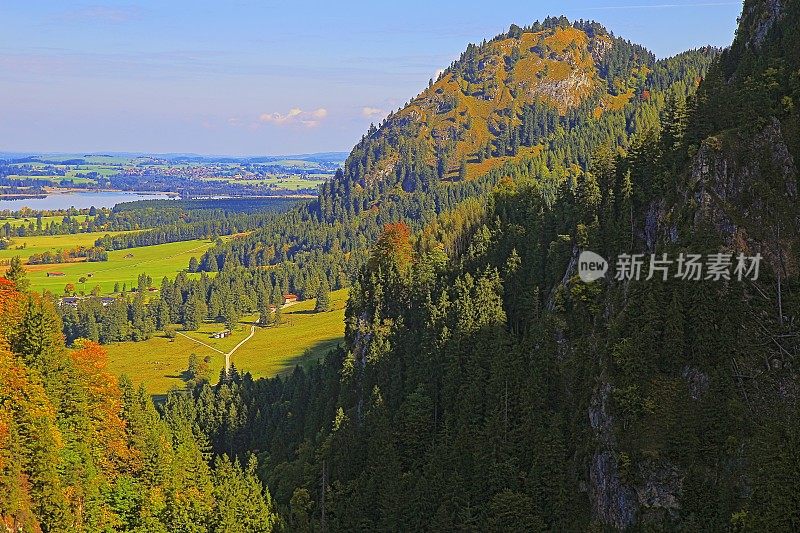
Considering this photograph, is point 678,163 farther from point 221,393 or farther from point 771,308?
point 221,393

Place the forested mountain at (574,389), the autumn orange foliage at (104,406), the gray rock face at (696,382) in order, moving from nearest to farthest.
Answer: the forested mountain at (574,389), the gray rock face at (696,382), the autumn orange foliage at (104,406)

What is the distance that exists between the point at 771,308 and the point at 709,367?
22.8 feet

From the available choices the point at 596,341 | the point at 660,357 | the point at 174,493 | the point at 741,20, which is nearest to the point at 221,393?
the point at 174,493

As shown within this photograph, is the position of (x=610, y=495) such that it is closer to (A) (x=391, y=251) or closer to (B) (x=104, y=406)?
(B) (x=104, y=406)

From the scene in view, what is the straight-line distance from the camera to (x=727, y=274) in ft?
202

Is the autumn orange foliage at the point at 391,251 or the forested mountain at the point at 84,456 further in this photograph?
the autumn orange foliage at the point at 391,251

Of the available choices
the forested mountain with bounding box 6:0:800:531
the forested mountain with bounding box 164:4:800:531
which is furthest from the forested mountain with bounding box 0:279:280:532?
the forested mountain with bounding box 164:4:800:531

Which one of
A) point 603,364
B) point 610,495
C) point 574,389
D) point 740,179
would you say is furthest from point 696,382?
point 740,179

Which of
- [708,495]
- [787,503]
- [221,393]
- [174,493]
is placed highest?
[787,503]

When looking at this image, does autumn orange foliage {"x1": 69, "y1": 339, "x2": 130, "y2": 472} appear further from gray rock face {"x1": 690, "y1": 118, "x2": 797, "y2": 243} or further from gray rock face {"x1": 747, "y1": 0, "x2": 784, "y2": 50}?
gray rock face {"x1": 747, "y1": 0, "x2": 784, "y2": 50}

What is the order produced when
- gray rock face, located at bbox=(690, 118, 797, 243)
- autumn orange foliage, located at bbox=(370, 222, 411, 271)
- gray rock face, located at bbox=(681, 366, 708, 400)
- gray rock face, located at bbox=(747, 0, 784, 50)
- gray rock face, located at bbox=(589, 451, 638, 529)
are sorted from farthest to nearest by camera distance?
1. autumn orange foliage, located at bbox=(370, 222, 411, 271)
2. gray rock face, located at bbox=(747, 0, 784, 50)
3. gray rock face, located at bbox=(690, 118, 797, 243)
4. gray rock face, located at bbox=(589, 451, 638, 529)
5. gray rock face, located at bbox=(681, 366, 708, 400)

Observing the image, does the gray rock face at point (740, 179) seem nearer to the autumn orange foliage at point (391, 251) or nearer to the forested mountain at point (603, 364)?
the forested mountain at point (603, 364)

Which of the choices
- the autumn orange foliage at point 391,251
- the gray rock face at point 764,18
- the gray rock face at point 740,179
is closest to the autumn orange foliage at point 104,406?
the autumn orange foliage at point 391,251

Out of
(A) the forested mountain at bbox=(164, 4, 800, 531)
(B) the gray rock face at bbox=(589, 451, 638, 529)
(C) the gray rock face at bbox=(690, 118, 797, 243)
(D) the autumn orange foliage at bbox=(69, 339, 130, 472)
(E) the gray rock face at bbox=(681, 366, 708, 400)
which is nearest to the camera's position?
(A) the forested mountain at bbox=(164, 4, 800, 531)
